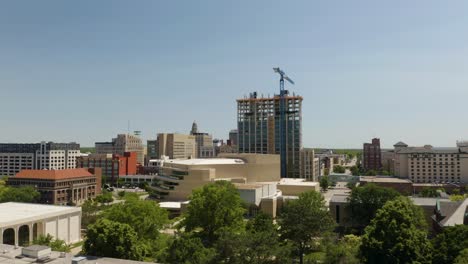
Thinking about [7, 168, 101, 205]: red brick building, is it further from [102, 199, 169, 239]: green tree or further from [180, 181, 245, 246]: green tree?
[102, 199, 169, 239]: green tree

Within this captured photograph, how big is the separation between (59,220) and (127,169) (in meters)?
108

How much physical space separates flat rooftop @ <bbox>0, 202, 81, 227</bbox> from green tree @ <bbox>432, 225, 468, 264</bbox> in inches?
2054

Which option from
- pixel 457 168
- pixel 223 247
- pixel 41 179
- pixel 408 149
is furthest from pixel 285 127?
pixel 223 247

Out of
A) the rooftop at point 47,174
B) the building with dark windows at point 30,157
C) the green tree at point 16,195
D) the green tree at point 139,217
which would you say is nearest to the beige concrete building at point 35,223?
the green tree at point 139,217

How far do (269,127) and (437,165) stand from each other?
6814 centimetres

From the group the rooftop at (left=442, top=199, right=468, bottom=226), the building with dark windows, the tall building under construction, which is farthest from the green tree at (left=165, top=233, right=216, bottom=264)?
the building with dark windows

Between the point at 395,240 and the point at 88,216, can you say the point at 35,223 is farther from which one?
the point at 395,240

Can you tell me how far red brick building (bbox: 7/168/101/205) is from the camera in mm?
103000

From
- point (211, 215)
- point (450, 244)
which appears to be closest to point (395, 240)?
point (450, 244)

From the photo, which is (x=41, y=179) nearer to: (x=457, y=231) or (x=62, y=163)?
(x=62, y=163)

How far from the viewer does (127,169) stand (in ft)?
545

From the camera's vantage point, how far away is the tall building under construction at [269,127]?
144m

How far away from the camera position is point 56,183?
103 meters

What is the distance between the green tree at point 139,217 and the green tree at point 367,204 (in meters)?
38.8
